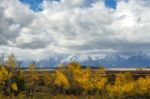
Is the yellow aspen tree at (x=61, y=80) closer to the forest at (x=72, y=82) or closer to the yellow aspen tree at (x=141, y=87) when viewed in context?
the forest at (x=72, y=82)

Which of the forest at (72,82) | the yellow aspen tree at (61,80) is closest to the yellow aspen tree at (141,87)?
the forest at (72,82)

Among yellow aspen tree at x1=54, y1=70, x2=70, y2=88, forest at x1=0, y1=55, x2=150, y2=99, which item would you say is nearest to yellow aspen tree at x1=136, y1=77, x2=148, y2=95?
forest at x1=0, y1=55, x2=150, y2=99

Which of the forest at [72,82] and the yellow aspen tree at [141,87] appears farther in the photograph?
the yellow aspen tree at [141,87]

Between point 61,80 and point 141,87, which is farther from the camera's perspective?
point 61,80

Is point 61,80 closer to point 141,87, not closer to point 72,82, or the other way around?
point 72,82

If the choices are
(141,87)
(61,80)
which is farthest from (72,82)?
(141,87)

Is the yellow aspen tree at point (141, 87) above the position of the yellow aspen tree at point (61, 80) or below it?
below

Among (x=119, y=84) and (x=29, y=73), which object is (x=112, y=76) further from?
(x=29, y=73)

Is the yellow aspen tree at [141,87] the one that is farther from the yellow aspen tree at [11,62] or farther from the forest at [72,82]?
the yellow aspen tree at [11,62]

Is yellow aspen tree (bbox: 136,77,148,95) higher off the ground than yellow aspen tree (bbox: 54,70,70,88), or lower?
lower

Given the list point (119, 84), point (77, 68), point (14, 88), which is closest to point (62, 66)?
point (77, 68)

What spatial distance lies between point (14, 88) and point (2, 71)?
4.77m

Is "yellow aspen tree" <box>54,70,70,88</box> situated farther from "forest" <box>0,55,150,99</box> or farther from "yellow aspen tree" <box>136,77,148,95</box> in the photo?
"yellow aspen tree" <box>136,77,148,95</box>

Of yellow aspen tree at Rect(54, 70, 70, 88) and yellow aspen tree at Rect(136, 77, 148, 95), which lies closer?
yellow aspen tree at Rect(136, 77, 148, 95)
